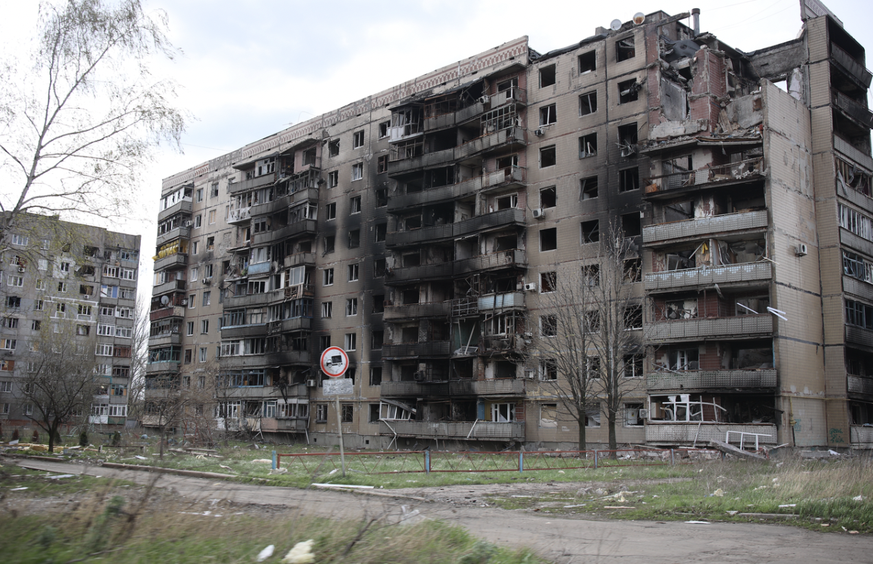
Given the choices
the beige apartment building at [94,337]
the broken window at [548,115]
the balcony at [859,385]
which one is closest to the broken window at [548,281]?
the broken window at [548,115]

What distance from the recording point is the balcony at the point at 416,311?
51.2 m

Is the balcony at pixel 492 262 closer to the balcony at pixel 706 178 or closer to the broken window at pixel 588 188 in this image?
the broken window at pixel 588 188

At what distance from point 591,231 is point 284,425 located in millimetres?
31140

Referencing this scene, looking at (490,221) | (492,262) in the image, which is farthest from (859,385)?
(490,221)

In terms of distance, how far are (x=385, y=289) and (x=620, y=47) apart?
958 inches

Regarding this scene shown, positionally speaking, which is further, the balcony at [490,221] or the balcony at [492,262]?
the balcony at [490,221]

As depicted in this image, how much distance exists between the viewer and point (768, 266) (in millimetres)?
37906

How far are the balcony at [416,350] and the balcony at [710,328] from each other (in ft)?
49.3

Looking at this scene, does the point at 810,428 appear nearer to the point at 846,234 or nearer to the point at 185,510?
the point at 846,234

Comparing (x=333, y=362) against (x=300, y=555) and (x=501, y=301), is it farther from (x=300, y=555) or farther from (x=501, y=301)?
(x=501, y=301)

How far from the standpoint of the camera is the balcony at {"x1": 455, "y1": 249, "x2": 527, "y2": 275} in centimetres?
4709

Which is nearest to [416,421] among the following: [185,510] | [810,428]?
[810,428]

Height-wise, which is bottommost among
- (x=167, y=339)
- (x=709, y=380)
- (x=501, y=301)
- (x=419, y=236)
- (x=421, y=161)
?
(x=709, y=380)

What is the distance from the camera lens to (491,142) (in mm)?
50125
